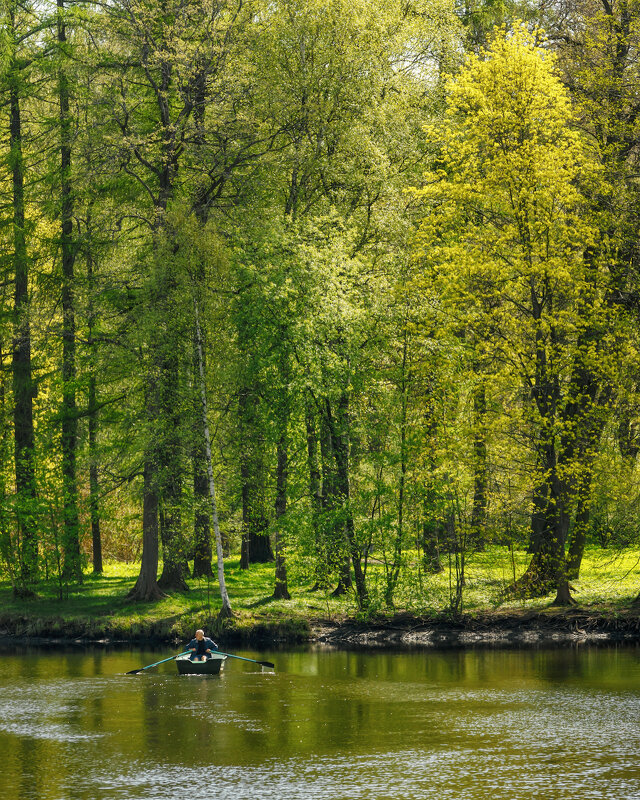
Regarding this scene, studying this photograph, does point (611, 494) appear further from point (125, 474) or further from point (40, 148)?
point (40, 148)

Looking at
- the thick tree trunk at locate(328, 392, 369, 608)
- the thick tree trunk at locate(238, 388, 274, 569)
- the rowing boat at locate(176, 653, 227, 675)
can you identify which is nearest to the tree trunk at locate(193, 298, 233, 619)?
the thick tree trunk at locate(238, 388, 274, 569)

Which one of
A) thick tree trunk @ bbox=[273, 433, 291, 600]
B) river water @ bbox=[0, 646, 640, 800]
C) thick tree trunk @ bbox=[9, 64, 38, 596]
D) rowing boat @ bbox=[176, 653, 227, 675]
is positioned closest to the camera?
river water @ bbox=[0, 646, 640, 800]

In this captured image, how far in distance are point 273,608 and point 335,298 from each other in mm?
10090

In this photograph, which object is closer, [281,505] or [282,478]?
[281,505]

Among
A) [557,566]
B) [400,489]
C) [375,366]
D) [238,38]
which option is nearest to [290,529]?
[400,489]

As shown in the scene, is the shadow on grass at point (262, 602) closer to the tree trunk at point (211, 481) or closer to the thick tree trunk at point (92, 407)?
the tree trunk at point (211, 481)

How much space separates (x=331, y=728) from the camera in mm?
19891

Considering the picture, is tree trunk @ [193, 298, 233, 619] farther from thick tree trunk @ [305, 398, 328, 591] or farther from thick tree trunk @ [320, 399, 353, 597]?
thick tree trunk @ [320, 399, 353, 597]

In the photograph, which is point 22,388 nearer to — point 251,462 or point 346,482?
point 251,462

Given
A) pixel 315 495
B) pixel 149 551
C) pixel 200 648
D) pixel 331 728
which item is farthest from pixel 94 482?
pixel 331 728

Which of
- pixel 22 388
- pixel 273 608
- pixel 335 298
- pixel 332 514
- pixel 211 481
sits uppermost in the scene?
pixel 335 298

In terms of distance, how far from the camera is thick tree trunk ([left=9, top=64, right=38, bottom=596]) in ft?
119

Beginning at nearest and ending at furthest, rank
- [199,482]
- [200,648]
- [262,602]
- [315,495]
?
1. [200,648]
2. [262,602]
3. [315,495]
4. [199,482]

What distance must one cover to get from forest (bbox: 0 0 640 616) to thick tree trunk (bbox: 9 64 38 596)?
14 cm
